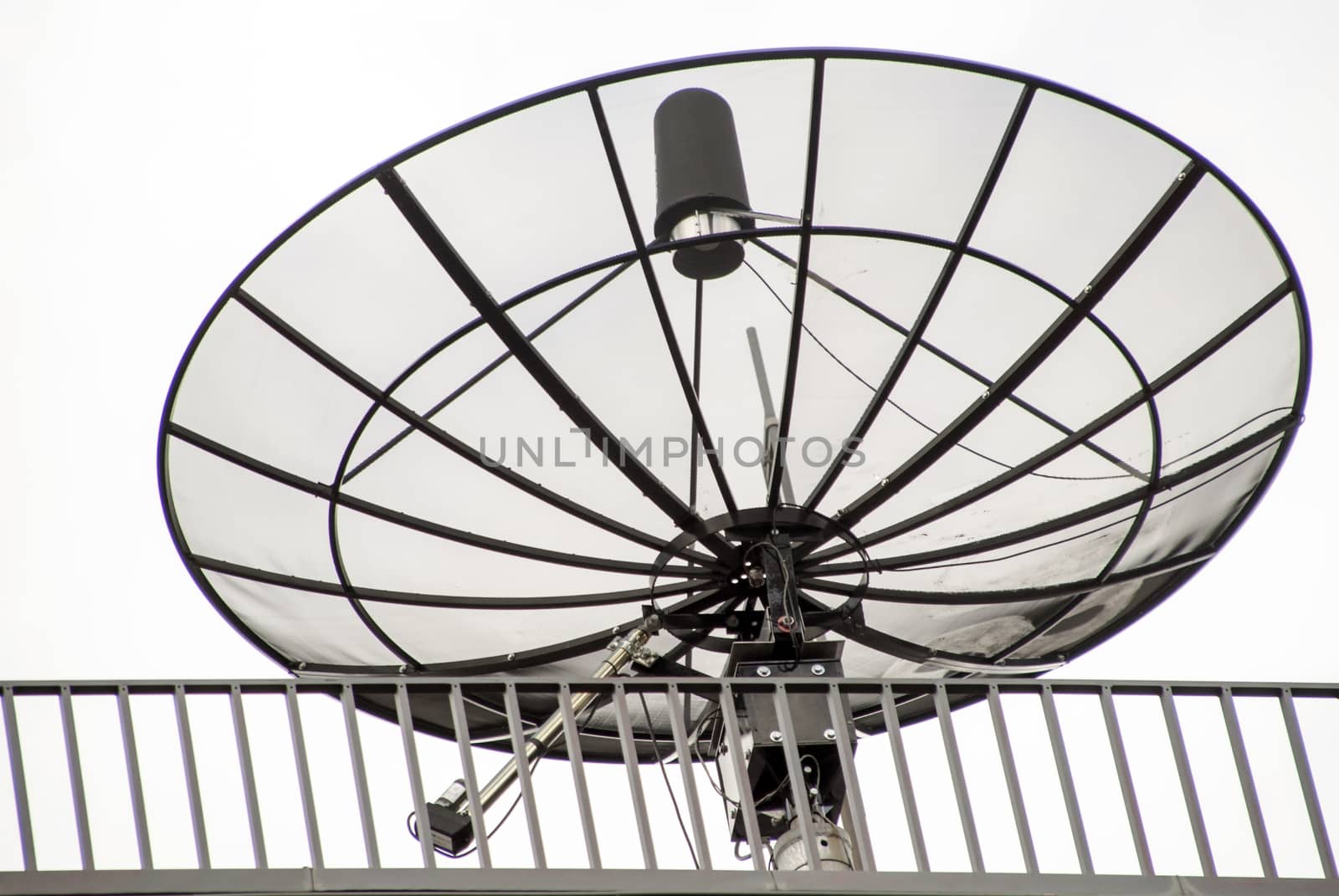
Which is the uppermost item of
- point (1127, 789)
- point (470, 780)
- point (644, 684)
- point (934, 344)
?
point (934, 344)

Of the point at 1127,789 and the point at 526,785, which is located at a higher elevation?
the point at 526,785

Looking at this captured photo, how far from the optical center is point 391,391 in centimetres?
1184

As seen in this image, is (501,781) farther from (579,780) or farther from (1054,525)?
(1054,525)

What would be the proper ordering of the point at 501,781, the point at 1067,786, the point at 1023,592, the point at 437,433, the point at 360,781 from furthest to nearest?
the point at 1023,592, the point at 437,433, the point at 501,781, the point at 1067,786, the point at 360,781

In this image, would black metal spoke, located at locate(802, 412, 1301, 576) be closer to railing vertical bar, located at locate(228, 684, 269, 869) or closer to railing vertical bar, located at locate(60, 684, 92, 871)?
railing vertical bar, located at locate(228, 684, 269, 869)

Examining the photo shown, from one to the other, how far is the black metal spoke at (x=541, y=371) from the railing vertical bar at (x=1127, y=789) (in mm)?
3952

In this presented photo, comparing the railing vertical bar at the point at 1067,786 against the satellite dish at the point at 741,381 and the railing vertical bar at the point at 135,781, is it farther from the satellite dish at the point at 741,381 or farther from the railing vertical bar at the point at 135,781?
the railing vertical bar at the point at 135,781

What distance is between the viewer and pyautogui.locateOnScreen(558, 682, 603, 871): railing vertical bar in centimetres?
785

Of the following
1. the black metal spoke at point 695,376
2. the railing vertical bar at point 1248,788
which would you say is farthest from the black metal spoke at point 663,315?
the railing vertical bar at point 1248,788

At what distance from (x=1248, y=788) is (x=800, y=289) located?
4720mm

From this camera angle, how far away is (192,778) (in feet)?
26.5

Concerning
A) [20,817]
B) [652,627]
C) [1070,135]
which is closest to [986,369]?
[1070,135]

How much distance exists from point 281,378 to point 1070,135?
20.1ft

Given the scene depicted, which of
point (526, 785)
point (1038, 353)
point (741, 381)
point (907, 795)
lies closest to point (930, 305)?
point (1038, 353)
